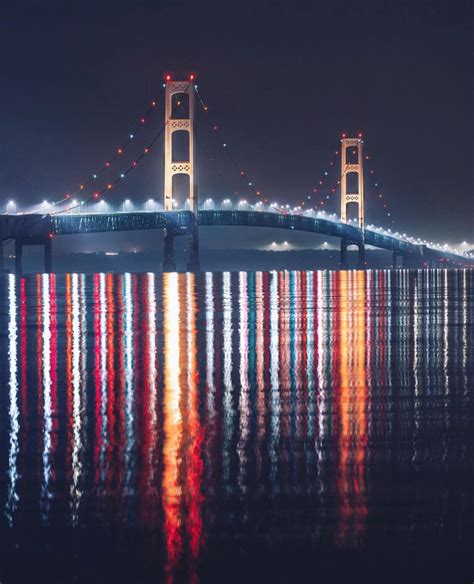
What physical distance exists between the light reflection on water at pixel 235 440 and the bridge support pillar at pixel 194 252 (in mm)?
60900

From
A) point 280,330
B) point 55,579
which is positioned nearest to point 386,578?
point 55,579

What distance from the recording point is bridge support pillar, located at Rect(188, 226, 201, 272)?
75.3 m

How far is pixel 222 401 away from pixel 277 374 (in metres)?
2.14

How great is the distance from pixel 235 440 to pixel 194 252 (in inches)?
2773

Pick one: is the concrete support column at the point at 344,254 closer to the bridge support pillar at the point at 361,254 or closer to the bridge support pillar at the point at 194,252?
the bridge support pillar at the point at 361,254

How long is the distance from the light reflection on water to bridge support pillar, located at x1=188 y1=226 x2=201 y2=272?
60.9 metres

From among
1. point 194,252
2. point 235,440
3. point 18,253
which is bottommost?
point 235,440

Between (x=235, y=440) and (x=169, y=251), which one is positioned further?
(x=169, y=251)

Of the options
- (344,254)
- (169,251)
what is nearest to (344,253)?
(344,254)

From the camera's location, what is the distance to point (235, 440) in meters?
6.59

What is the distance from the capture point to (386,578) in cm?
397

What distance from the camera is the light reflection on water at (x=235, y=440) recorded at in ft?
15.4

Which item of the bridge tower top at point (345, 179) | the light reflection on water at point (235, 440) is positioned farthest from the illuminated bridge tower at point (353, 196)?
the light reflection on water at point (235, 440)

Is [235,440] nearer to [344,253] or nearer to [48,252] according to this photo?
[48,252]
